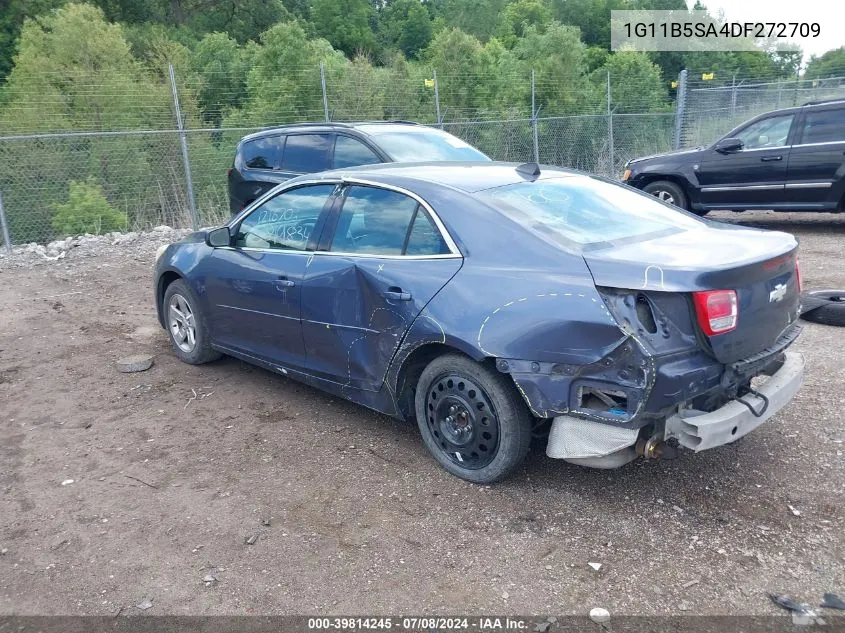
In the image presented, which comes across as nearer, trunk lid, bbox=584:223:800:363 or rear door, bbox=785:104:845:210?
trunk lid, bbox=584:223:800:363

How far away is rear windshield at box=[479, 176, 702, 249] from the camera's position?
3.54m

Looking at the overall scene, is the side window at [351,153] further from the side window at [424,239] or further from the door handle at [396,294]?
the door handle at [396,294]

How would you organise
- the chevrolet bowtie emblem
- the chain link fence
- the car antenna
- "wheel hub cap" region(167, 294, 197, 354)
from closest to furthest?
the chevrolet bowtie emblem
the car antenna
"wheel hub cap" region(167, 294, 197, 354)
the chain link fence

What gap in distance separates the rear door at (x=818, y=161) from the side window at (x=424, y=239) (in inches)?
318

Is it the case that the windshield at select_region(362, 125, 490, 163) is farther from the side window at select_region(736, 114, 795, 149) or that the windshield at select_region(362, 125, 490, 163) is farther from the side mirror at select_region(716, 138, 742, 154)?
the side window at select_region(736, 114, 795, 149)

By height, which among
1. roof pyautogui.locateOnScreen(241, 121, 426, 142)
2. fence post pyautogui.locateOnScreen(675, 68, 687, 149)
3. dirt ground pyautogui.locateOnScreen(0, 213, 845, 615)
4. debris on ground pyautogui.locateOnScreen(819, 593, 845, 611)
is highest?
fence post pyautogui.locateOnScreen(675, 68, 687, 149)

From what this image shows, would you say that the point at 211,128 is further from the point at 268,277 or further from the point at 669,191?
the point at 268,277

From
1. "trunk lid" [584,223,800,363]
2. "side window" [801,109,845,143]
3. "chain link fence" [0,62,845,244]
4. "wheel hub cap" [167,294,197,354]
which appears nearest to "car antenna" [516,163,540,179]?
"trunk lid" [584,223,800,363]

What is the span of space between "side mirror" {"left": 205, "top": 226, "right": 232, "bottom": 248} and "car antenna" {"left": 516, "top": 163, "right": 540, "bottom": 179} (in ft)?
7.06

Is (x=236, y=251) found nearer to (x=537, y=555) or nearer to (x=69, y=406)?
(x=69, y=406)

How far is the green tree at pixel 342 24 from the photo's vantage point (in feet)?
161

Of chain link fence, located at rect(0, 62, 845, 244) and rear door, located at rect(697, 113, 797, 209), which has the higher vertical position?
chain link fence, located at rect(0, 62, 845, 244)

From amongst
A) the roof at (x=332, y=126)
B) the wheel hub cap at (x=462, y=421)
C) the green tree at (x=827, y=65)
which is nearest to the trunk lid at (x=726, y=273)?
the wheel hub cap at (x=462, y=421)

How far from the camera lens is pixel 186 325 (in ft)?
18.5
